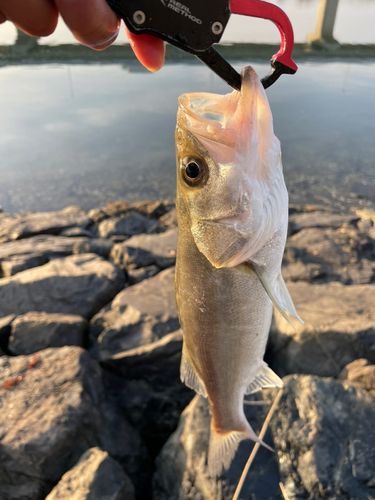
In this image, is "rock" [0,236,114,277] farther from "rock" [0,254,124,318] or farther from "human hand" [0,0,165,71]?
"human hand" [0,0,165,71]

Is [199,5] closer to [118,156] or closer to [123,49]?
[118,156]

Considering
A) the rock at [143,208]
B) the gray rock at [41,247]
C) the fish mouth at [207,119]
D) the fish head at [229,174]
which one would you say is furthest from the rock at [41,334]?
the rock at [143,208]

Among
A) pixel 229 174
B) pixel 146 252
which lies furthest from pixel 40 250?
pixel 229 174

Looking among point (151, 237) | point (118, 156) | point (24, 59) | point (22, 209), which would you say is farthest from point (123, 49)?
point (151, 237)

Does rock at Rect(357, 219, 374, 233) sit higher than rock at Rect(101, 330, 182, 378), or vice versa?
rock at Rect(357, 219, 374, 233)

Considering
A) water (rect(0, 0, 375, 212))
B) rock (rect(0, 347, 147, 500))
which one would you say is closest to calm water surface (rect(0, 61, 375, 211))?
water (rect(0, 0, 375, 212))

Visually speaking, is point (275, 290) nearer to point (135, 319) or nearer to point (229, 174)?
point (229, 174)
